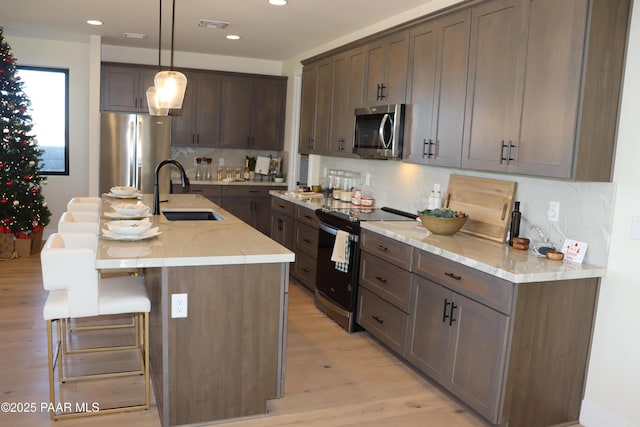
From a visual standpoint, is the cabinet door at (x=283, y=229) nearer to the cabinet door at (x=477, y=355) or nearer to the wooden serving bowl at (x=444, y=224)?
the wooden serving bowl at (x=444, y=224)

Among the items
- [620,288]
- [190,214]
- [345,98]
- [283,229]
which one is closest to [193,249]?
[190,214]

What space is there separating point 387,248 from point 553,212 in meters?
1.09

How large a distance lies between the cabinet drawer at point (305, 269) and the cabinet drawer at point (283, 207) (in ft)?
1.43

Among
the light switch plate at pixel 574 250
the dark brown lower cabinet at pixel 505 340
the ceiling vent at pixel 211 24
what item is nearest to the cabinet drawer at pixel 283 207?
the ceiling vent at pixel 211 24

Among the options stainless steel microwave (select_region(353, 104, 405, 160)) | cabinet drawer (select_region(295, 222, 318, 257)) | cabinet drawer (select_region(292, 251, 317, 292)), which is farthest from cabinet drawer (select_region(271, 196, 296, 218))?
stainless steel microwave (select_region(353, 104, 405, 160))

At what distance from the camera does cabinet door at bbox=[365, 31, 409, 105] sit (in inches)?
163

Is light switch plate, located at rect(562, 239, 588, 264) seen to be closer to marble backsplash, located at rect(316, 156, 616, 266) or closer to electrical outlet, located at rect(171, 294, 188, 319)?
marble backsplash, located at rect(316, 156, 616, 266)

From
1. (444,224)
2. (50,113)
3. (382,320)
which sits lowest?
(382,320)

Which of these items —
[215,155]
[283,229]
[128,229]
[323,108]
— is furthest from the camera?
[215,155]

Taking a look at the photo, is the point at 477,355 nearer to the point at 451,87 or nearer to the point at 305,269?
the point at 451,87

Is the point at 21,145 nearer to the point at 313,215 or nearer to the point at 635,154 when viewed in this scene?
the point at 313,215

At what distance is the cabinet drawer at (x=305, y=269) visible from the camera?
16.7 ft

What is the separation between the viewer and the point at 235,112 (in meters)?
7.26

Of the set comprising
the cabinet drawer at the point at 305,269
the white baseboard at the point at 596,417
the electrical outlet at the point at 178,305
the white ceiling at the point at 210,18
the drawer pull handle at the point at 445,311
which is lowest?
the white baseboard at the point at 596,417
